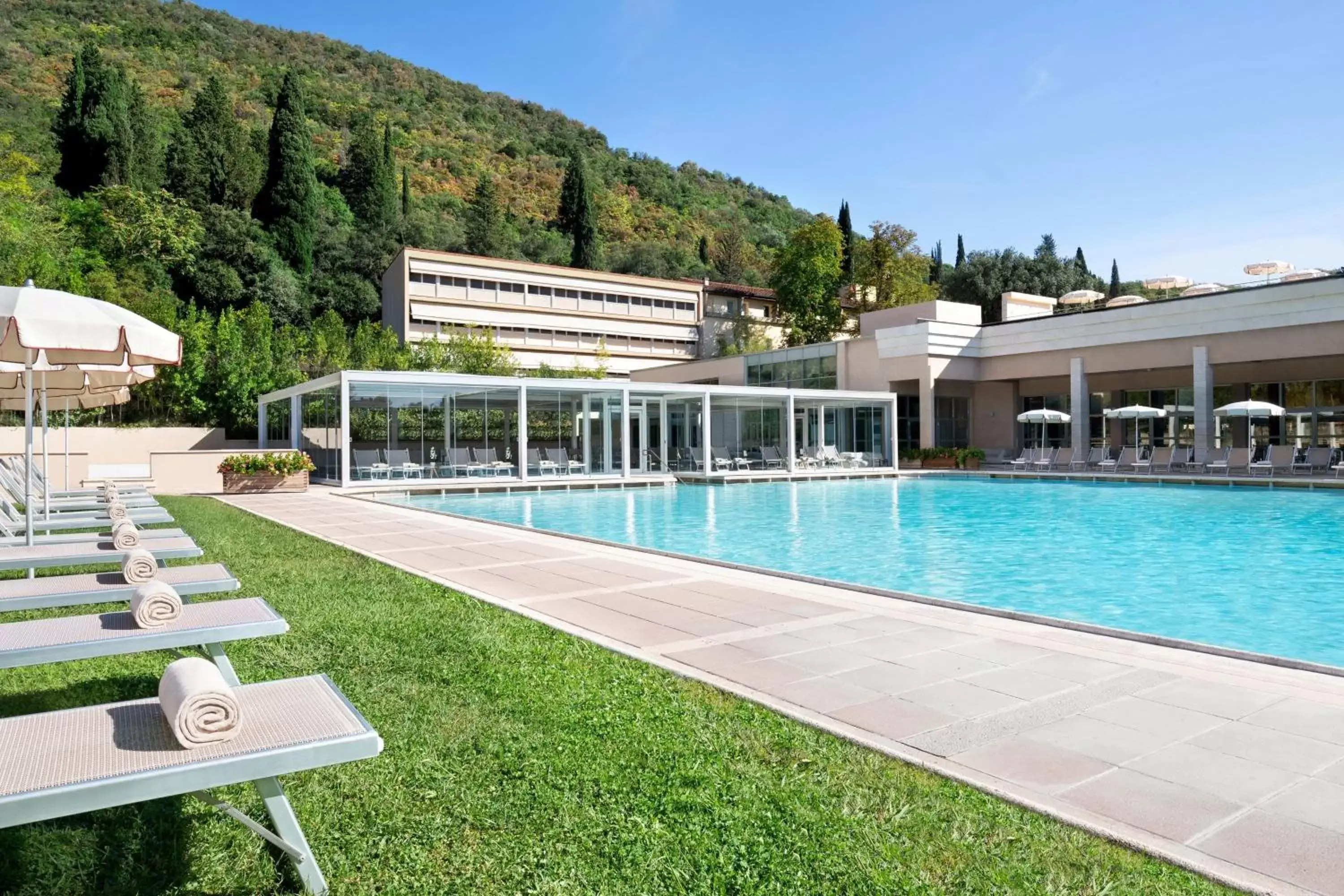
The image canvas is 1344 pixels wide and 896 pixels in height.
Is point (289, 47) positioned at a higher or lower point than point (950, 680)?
higher

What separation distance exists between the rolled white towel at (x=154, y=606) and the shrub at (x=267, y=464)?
19.4m

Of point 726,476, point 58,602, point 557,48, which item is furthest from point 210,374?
point 58,602

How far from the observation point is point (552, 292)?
221 ft

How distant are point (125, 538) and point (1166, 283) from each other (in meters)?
37.4

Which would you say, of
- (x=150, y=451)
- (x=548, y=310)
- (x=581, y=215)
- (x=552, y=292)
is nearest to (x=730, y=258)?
(x=581, y=215)

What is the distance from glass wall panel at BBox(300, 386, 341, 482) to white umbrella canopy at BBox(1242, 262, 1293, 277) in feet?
91.6

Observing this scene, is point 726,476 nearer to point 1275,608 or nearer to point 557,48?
point 1275,608

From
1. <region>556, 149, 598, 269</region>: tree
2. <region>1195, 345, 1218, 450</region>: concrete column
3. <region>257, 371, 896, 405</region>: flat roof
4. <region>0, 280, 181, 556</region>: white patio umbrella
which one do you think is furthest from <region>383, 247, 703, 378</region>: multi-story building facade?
<region>0, 280, 181, 556</region>: white patio umbrella

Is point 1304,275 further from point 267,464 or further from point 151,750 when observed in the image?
point 151,750

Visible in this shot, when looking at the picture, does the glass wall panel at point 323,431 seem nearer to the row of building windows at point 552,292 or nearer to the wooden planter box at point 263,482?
the wooden planter box at point 263,482

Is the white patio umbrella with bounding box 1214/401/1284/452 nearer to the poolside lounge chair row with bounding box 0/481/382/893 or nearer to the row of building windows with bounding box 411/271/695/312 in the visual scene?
the poolside lounge chair row with bounding box 0/481/382/893

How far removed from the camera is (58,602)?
4738mm

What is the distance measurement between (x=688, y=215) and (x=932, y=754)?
87903 mm

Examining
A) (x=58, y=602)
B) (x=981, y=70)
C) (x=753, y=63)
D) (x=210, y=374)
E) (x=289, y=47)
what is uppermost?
(x=289, y=47)
